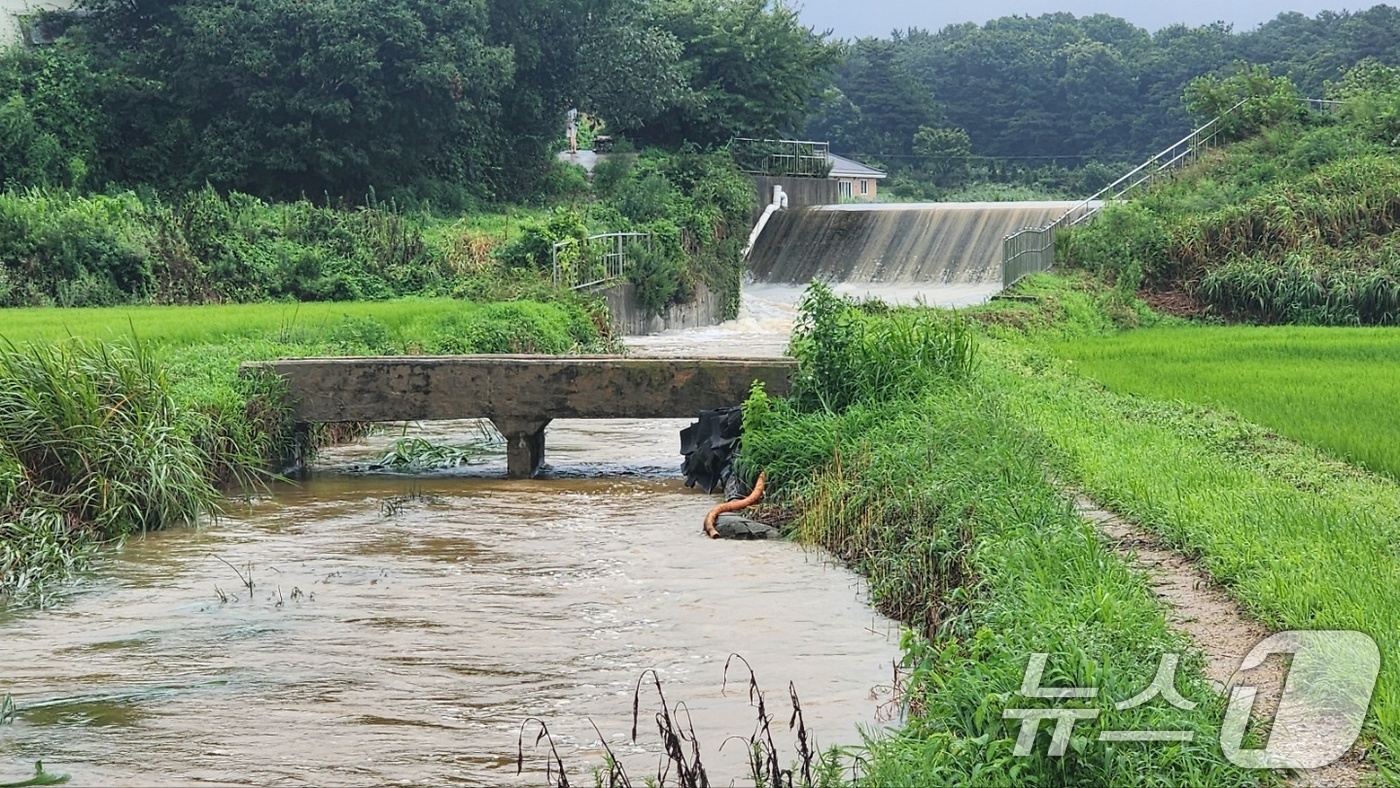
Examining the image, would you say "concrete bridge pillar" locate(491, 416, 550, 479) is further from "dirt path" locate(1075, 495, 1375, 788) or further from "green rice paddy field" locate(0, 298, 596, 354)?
"dirt path" locate(1075, 495, 1375, 788)

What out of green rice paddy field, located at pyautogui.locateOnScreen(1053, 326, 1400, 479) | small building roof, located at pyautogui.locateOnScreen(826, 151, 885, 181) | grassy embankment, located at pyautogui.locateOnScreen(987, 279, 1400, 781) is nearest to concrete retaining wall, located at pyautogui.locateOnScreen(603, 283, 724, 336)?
green rice paddy field, located at pyautogui.locateOnScreen(1053, 326, 1400, 479)

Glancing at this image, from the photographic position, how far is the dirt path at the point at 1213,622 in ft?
14.9

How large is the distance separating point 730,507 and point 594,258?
1673 cm

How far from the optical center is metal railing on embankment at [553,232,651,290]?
2659cm

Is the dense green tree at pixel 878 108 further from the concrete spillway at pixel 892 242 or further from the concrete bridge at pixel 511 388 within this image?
the concrete bridge at pixel 511 388

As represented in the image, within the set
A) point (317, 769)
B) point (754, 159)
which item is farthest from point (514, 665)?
point (754, 159)

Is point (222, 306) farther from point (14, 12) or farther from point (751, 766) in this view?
point (751, 766)

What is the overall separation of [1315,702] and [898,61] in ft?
241

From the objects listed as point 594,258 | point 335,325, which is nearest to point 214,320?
point 335,325

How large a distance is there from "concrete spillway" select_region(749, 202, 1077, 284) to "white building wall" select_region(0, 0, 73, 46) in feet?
59.4

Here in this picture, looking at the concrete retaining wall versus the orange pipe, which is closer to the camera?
the orange pipe

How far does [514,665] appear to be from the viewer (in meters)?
7.75

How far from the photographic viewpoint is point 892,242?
39.8 m

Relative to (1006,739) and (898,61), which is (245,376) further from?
(898,61)
